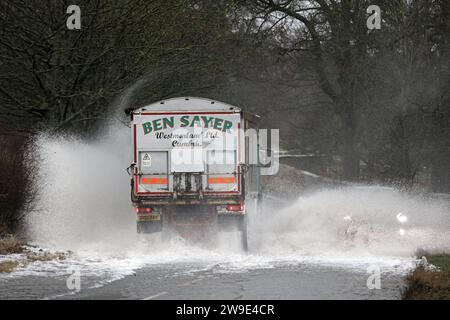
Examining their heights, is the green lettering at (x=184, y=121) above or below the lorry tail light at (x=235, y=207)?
above

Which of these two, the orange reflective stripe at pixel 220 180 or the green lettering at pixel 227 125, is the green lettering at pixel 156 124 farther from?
the orange reflective stripe at pixel 220 180

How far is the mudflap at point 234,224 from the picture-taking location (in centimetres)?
2134

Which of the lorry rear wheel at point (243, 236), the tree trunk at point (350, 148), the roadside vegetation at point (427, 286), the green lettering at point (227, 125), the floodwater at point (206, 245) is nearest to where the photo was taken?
the roadside vegetation at point (427, 286)

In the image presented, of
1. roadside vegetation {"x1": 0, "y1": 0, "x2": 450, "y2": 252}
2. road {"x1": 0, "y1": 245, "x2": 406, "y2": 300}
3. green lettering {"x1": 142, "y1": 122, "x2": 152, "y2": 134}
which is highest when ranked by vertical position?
roadside vegetation {"x1": 0, "y1": 0, "x2": 450, "y2": 252}

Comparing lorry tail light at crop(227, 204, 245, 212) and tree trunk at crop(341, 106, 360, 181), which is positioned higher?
tree trunk at crop(341, 106, 360, 181)

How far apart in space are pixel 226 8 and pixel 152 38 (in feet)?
16.1

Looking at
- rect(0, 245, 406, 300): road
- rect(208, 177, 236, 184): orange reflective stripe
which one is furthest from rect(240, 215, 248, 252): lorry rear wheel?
rect(0, 245, 406, 300): road

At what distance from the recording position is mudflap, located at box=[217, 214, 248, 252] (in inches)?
840

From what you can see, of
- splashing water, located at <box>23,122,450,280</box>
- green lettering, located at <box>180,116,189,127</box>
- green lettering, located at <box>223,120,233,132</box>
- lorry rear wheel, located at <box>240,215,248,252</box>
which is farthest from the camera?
green lettering, located at <box>180,116,189,127</box>

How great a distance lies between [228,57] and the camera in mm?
35281

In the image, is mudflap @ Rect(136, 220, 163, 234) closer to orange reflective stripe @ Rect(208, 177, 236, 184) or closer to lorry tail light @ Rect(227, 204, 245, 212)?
orange reflective stripe @ Rect(208, 177, 236, 184)

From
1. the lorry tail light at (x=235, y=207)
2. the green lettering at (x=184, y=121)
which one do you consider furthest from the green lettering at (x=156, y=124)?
the lorry tail light at (x=235, y=207)

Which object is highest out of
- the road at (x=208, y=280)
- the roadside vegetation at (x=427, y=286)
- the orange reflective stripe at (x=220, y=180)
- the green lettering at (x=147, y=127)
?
the green lettering at (x=147, y=127)

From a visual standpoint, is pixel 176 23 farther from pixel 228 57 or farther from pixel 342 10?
pixel 342 10
